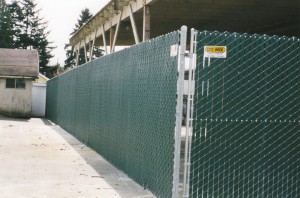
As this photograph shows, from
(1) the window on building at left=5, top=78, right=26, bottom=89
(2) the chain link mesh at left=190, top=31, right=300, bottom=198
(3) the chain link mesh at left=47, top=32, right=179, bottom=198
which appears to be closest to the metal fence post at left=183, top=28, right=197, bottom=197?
(2) the chain link mesh at left=190, top=31, right=300, bottom=198

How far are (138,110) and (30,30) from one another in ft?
188

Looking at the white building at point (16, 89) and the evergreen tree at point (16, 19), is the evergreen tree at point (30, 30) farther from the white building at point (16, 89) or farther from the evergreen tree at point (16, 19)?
the white building at point (16, 89)

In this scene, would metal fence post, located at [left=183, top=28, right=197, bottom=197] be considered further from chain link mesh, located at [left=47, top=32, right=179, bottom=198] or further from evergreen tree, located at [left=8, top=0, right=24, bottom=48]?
evergreen tree, located at [left=8, top=0, right=24, bottom=48]

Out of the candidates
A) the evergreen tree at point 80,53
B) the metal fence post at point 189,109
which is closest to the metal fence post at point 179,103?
the metal fence post at point 189,109

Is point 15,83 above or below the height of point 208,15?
below

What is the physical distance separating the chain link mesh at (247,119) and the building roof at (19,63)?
2425 cm

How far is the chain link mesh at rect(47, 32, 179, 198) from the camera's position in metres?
6.18

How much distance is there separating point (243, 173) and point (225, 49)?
1.59 meters

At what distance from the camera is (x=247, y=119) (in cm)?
584

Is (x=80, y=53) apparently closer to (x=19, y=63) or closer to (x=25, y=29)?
(x=25, y=29)

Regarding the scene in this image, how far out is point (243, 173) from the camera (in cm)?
584

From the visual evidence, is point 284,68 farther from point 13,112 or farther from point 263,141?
point 13,112

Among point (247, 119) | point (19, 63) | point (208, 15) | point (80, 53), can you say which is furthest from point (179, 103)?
point (80, 53)

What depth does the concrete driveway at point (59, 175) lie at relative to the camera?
22.3ft
